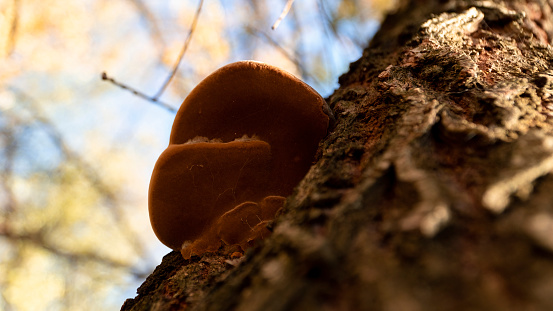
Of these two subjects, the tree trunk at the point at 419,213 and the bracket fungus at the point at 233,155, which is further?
the bracket fungus at the point at 233,155

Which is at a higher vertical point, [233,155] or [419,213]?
[233,155]

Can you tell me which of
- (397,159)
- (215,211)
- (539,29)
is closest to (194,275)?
(215,211)

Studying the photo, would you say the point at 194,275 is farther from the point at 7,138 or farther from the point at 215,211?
the point at 7,138

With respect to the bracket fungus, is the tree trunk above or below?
below

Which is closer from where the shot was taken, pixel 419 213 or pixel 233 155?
pixel 419 213

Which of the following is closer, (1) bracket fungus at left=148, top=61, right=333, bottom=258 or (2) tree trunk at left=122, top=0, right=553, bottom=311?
(2) tree trunk at left=122, top=0, right=553, bottom=311
